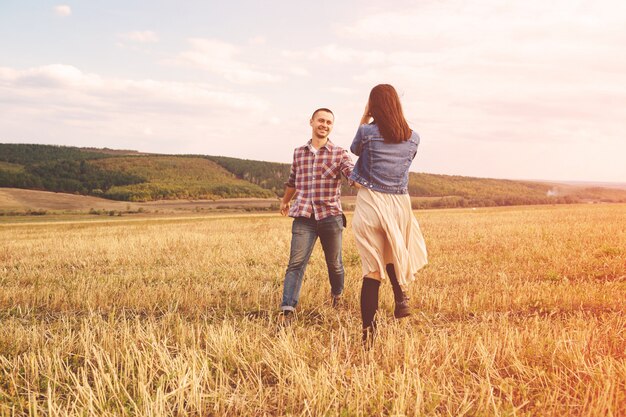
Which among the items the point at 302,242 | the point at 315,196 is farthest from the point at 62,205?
the point at 315,196

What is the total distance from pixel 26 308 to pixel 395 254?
5214 mm

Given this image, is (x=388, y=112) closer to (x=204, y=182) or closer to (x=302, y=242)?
(x=302, y=242)

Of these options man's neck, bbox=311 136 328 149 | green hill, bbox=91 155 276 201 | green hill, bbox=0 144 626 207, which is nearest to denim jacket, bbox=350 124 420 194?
man's neck, bbox=311 136 328 149

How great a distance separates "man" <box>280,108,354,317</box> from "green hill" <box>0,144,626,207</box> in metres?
58.1

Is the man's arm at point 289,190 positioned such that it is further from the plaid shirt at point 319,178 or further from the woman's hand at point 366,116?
the woman's hand at point 366,116

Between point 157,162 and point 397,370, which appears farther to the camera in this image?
point 157,162

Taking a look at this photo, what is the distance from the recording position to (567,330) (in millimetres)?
5324

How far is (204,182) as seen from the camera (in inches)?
4744

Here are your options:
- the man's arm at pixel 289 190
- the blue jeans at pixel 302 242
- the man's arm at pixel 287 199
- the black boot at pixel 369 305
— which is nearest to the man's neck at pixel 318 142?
the man's arm at pixel 289 190

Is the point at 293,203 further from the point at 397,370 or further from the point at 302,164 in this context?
the point at 397,370

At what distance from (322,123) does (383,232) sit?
5.91 feet

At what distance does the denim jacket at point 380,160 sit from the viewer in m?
4.86

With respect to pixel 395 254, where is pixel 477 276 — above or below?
below

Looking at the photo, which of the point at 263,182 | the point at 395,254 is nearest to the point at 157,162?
the point at 263,182
